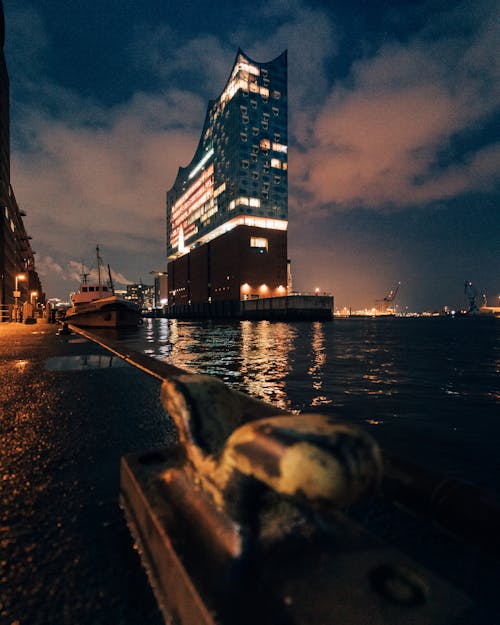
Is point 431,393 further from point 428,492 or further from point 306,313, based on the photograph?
point 306,313

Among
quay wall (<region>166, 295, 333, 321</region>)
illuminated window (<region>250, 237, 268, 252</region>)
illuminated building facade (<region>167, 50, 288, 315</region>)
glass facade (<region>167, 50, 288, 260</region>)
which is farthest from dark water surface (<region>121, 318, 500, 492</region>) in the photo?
glass facade (<region>167, 50, 288, 260</region>)

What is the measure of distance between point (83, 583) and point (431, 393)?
634 centimetres

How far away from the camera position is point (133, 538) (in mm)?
1289

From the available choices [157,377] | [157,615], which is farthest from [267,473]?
[157,377]

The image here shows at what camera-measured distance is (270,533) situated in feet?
3.17

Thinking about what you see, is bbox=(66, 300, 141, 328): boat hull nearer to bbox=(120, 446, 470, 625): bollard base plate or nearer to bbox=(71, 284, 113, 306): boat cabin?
bbox=(71, 284, 113, 306): boat cabin

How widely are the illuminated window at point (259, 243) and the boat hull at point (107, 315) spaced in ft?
152

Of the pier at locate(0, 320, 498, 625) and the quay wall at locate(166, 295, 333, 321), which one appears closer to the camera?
the pier at locate(0, 320, 498, 625)

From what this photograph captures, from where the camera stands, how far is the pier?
79 cm

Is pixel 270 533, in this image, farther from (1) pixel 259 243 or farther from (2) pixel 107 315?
(1) pixel 259 243

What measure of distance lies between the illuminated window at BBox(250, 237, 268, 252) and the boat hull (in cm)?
4625

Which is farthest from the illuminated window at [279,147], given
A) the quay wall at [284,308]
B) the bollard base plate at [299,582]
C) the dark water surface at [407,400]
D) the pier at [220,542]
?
the bollard base plate at [299,582]

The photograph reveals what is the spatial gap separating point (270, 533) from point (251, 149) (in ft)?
272

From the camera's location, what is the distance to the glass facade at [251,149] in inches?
2913
